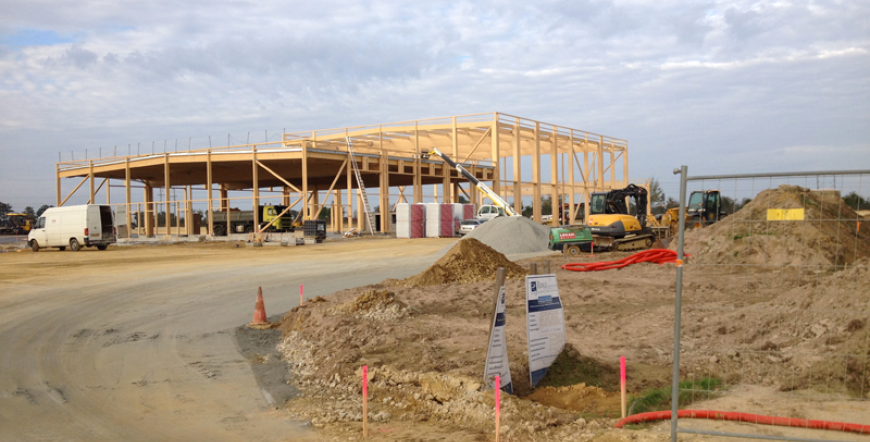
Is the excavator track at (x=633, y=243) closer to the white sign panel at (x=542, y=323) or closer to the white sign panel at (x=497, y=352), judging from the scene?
the white sign panel at (x=542, y=323)

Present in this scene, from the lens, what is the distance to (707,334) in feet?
28.3

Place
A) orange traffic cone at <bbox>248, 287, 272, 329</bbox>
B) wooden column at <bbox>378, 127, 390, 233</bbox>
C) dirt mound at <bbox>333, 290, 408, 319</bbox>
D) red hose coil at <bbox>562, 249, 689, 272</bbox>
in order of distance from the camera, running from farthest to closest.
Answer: wooden column at <bbox>378, 127, 390, 233</bbox> < red hose coil at <bbox>562, 249, 689, 272</bbox> < orange traffic cone at <bbox>248, 287, 272, 329</bbox> < dirt mound at <bbox>333, 290, 408, 319</bbox>

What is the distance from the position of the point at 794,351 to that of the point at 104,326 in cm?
1136

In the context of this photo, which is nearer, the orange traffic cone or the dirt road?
the dirt road

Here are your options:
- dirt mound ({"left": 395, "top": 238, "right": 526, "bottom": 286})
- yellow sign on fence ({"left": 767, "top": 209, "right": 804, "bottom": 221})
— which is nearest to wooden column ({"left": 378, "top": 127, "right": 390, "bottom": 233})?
dirt mound ({"left": 395, "top": 238, "right": 526, "bottom": 286})

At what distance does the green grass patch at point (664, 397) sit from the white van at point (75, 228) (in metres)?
32.8

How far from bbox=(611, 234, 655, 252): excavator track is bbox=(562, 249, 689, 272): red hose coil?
459 centimetres

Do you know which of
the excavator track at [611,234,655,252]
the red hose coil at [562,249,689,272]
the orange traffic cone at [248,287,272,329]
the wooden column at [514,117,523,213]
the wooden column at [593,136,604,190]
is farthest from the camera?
the wooden column at [593,136,604,190]

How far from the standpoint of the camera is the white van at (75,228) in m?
33.3

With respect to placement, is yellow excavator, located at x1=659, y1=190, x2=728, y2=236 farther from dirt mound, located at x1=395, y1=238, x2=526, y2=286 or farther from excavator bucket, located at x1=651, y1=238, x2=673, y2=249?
dirt mound, located at x1=395, y1=238, x2=526, y2=286

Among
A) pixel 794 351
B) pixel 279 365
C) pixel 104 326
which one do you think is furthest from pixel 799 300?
pixel 104 326

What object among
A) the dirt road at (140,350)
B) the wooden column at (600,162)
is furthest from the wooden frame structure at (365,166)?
the dirt road at (140,350)

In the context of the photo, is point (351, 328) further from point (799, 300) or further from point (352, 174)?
point (352, 174)

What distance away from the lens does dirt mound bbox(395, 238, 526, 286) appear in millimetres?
16219
